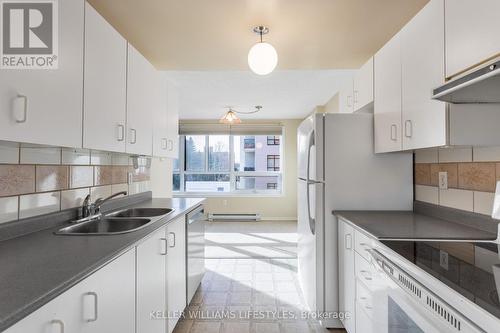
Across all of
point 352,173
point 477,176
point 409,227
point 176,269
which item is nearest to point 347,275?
point 409,227

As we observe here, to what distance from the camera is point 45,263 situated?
1014 mm

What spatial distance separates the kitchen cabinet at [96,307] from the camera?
A: 0.81 meters

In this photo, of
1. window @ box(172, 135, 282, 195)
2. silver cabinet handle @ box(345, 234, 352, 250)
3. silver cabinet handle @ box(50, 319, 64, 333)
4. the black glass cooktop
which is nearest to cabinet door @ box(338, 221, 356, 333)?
silver cabinet handle @ box(345, 234, 352, 250)

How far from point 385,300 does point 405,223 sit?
63cm

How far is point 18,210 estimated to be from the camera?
1420mm

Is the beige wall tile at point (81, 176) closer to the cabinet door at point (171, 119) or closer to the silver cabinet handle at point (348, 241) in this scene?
the cabinet door at point (171, 119)

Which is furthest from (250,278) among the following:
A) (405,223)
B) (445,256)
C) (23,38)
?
(23,38)

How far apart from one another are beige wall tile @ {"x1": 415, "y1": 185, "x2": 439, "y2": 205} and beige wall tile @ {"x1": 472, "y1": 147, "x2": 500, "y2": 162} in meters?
0.43

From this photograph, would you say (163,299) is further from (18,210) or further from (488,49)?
(488,49)

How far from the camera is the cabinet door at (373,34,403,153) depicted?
1841mm

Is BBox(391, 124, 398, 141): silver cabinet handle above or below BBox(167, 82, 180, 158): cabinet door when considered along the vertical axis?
below

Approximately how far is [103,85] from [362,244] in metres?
1.78

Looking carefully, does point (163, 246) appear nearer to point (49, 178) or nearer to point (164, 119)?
point (49, 178)

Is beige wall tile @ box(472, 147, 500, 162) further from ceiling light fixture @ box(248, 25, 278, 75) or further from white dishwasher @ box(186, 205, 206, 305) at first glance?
white dishwasher @ box(186, 205, 206, 305)
